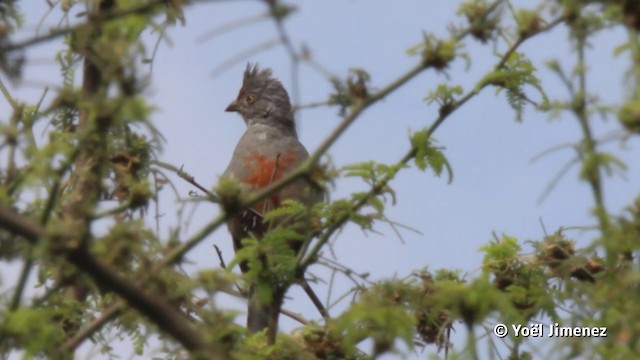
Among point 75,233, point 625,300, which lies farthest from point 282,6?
point 625,300

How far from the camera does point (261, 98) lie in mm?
10047

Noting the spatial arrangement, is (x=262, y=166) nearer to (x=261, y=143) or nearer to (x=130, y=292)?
(x=261, y=143)

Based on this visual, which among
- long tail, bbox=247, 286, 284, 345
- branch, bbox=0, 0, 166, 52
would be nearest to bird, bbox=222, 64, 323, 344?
long tail, bbox=247, 286, 284, 345

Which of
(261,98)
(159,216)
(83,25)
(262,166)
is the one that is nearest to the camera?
(83,25)

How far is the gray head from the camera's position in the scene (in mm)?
9915

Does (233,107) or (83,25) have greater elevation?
(233,107)

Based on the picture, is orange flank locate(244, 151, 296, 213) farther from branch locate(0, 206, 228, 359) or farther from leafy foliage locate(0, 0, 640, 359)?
branch locate(0, 206, 228, 359)

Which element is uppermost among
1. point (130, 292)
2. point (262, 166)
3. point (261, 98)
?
point (261, 98)

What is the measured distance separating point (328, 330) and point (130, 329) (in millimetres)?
944

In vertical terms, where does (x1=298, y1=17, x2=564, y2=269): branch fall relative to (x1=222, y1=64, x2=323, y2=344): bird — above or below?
below

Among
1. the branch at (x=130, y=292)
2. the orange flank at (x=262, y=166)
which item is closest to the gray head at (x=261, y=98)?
the orange flank at (x=262, y=166)

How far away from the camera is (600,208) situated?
9.40 ft

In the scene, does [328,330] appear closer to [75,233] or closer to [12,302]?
[12,302]

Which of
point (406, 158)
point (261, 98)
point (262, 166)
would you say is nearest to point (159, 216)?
point (406, 158)
